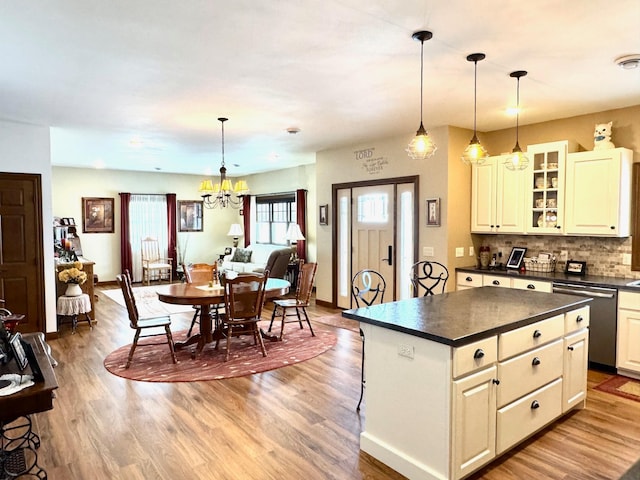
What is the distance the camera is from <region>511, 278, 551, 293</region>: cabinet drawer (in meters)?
4.55

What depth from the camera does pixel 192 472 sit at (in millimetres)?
2580

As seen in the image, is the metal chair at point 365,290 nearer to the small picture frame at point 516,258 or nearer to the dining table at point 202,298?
the dining table at point 202,298

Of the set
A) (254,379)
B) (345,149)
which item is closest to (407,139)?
(345,149)

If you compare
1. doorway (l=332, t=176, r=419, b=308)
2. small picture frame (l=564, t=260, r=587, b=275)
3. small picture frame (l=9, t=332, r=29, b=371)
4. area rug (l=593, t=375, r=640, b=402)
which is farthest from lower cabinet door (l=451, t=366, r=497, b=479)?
doorway (l=332, t=176, r=419, b=308)

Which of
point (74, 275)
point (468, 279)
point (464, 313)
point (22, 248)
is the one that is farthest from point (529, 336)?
point (74, 275)

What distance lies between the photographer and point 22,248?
208 inches

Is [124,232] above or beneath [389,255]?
above

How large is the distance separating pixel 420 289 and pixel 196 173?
7.01 metres

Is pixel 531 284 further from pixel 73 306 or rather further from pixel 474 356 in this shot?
pixel 73 306

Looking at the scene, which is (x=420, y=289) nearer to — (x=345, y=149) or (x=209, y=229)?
(x=345, y=149)

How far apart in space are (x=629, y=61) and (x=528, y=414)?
2592 mm

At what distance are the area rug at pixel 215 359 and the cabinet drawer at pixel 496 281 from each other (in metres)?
1.92

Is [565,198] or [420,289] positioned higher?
[565,198]

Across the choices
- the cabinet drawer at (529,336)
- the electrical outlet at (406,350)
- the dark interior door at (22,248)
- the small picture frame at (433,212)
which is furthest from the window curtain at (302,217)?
the electrical outlet at (406,350)
